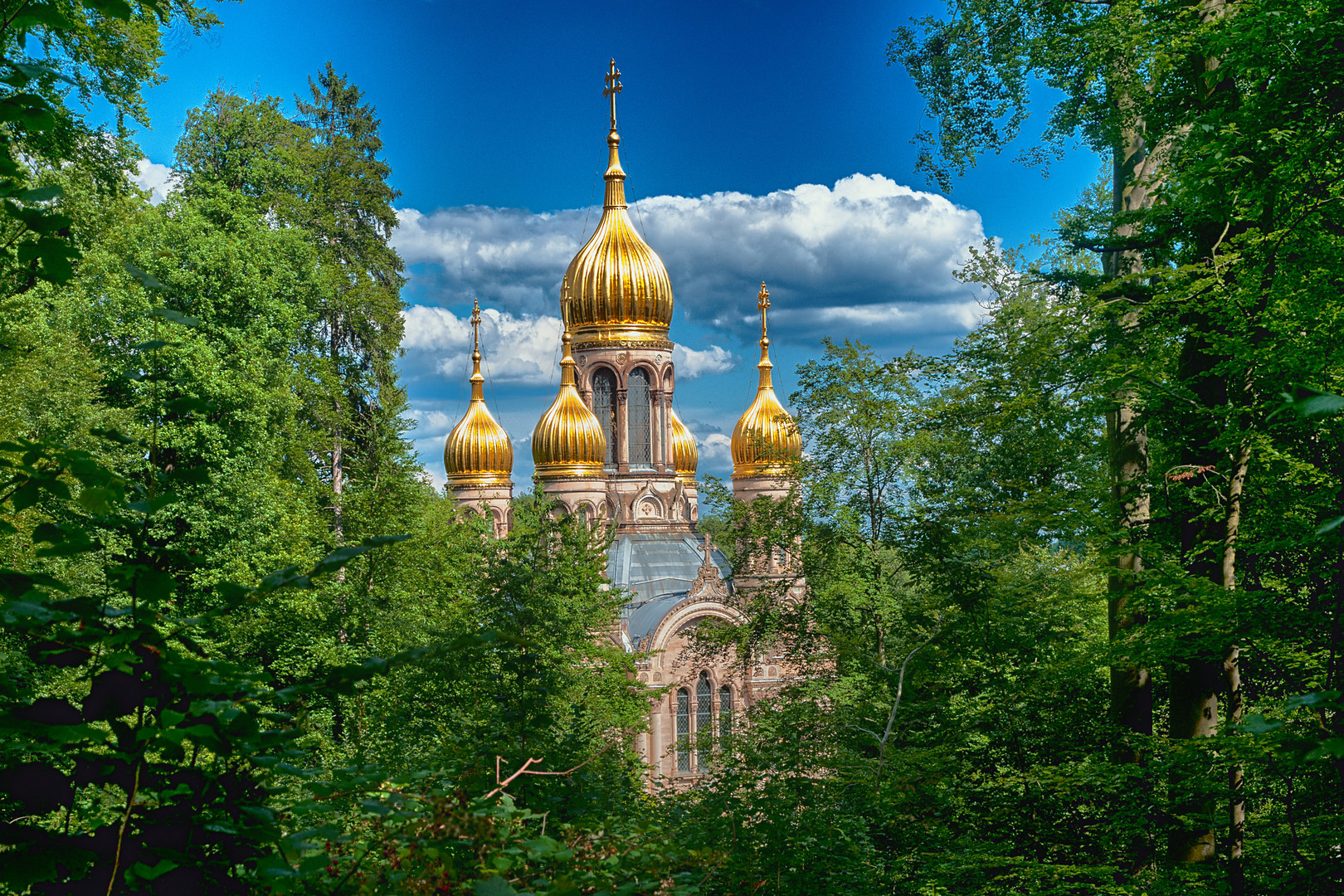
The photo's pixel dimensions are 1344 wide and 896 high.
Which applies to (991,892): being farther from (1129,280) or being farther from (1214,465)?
(1129,280)

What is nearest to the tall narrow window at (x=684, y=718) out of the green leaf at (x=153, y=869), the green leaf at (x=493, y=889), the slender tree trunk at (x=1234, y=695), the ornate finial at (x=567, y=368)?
the ornate finial at (x=567, y=368)

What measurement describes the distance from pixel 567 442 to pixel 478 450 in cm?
553

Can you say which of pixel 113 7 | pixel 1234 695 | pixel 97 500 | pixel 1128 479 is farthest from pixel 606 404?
pixel 97 500

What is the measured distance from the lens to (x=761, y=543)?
703 inches

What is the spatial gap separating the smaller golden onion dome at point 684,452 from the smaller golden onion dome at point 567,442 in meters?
4.30

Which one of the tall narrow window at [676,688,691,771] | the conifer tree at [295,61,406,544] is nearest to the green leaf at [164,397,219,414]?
the conifer tree at [295,61,406,544]

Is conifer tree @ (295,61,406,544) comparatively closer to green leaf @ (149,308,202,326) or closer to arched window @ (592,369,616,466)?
arched window @ (592,369,616,466)

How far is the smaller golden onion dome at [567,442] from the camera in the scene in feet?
111

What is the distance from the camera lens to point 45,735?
216cm

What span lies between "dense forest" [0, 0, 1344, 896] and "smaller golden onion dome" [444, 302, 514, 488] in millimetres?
15405

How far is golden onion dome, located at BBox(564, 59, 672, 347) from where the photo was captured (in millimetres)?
35594

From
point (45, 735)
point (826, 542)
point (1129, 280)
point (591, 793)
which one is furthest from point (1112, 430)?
point (45, 735)

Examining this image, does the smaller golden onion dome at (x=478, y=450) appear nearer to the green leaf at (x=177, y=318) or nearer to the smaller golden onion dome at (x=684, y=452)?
the smaller golden onion dome at (x=684, y=452)

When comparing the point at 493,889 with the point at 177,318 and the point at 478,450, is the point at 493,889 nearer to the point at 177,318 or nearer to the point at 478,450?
the point at 177,318
